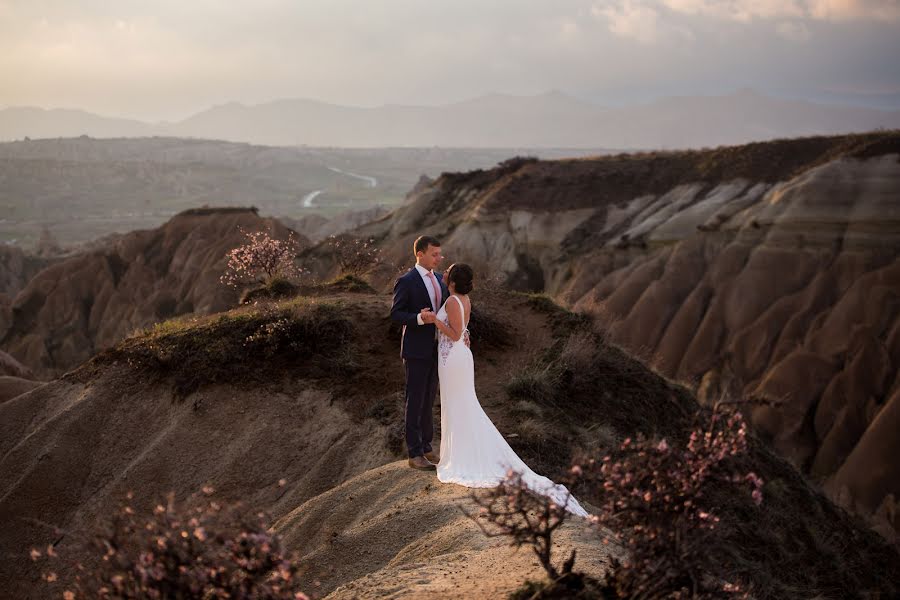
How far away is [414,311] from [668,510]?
3868mm

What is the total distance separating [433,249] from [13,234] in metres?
94.1

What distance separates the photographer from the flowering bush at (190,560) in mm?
3225

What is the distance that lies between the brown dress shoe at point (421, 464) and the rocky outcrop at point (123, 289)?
90.8ft

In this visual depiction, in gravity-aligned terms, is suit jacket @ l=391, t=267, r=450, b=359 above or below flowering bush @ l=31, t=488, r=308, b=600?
above

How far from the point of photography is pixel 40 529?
959 centimetres

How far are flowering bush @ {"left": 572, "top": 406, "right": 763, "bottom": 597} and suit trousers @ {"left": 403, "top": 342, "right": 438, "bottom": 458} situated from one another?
358 centimetres

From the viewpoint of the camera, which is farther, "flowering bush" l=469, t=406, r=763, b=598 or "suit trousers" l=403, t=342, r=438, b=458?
"suit trousers" l=403, t=342, r=438, b=458

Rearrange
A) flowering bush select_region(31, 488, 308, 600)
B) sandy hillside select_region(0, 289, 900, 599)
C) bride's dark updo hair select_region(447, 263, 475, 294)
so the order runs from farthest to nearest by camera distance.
Answer: sandy hillside select_region(0, 289, 900, 599) → bride's dark updo hair select_region(447, 263, 475, 294) → flowering bush select_region(31, 488, 308, 600)

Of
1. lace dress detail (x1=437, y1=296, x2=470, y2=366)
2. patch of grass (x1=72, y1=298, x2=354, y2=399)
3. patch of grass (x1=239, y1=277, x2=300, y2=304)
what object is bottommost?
patch of grass (x1=72, y1=298, x2=354, y2=399)

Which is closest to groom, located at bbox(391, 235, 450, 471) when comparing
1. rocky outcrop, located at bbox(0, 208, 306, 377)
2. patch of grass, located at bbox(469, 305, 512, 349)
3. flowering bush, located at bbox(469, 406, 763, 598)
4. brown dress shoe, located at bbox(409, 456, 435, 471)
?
A: brown dress shoe, located at bbox(409, 456, 435, 471)

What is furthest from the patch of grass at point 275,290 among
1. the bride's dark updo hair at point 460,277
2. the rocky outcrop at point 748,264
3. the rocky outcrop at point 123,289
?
the rocky outcrop at point 123,289

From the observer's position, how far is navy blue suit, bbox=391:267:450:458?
722 centimetres

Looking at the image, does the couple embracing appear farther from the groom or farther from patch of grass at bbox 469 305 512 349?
patch of grass at bbox 469 305 512 349

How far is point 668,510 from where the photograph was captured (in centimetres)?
383
